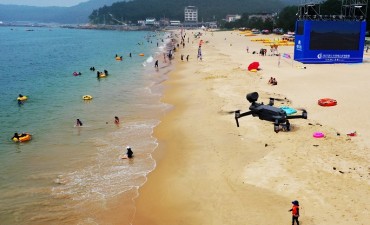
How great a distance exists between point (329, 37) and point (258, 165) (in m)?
32.5

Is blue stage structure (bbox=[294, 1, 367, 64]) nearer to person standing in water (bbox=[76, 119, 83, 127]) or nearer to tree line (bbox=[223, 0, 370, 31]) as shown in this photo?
tree line (bbox=[223, 0, 370, 31])

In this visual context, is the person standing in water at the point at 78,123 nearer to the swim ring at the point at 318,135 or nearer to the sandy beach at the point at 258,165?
the sandy beach at the point at 258,165

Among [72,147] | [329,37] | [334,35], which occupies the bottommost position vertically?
[72,147]

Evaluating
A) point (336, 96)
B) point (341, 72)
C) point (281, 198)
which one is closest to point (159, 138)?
point (281, 198)

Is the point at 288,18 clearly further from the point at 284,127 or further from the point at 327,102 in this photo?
the point at 284,127

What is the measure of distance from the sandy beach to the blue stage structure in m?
14.6

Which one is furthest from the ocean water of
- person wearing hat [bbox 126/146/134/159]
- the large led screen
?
the large led screen

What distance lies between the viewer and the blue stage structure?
42906mm

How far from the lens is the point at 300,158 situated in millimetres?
17109

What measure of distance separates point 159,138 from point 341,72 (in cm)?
2521

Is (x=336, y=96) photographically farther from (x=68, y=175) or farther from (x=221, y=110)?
(x=68, y=175)

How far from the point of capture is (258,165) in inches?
666

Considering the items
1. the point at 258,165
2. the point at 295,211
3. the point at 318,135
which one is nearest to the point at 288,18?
the point at 318,135

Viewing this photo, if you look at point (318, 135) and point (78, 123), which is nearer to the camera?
point (318, 135)
